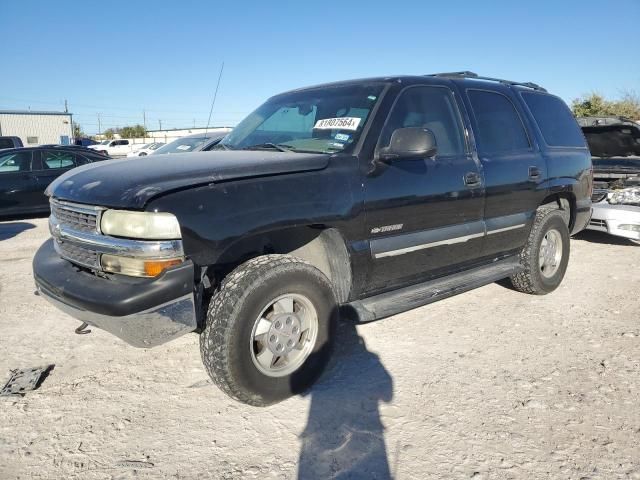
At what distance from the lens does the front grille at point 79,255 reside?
262 centimetres

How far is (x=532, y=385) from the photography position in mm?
3041

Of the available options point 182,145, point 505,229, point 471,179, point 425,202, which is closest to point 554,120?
point 505,229

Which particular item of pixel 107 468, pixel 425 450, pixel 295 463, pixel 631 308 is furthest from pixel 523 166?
pixel 107 468

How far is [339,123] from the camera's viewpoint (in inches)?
133

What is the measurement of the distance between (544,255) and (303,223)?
3117 mm

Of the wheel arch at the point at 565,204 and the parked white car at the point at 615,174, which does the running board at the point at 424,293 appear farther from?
the parked white car at the point at 615,174

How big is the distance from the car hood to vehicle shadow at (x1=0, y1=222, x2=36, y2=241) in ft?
18.4

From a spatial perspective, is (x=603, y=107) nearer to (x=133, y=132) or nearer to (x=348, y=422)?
(x=348, y=422)

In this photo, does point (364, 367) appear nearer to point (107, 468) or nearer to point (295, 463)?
point (295, 463)

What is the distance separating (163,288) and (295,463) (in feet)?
3.47

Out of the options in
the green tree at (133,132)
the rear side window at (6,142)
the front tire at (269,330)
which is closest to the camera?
the front tire at (269,330)

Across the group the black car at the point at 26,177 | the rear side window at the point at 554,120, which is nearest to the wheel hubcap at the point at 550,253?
the rear side window at the point at 554,120

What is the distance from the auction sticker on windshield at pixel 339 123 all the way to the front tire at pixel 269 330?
3.45 ft

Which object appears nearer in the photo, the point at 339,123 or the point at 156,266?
the point at 156,266
